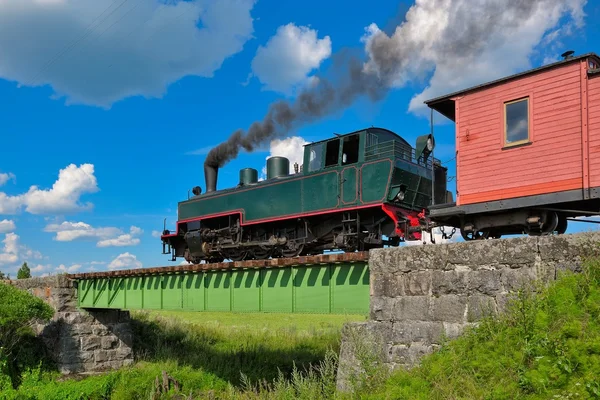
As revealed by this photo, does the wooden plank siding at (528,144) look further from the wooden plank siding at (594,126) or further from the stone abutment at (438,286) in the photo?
the stone abutment at (438,286)

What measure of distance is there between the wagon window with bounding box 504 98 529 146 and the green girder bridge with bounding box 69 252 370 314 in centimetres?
342

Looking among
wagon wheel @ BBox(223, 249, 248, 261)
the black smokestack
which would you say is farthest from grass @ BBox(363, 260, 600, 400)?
the black smokestack

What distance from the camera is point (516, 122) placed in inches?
370

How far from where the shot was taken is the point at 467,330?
7.39 m

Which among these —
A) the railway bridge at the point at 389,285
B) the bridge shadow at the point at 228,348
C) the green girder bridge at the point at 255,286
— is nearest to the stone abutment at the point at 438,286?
the railway bridge at the point at 389,285

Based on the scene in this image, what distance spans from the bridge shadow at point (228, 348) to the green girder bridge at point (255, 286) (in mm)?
4289

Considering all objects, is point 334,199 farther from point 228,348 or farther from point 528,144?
point 228,348

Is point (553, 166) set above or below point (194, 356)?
above

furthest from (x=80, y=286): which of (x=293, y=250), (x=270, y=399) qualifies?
(x=270, y=399)

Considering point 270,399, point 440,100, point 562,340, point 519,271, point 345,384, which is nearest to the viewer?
point 562,340

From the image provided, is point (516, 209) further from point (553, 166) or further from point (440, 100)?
point (440, 100)

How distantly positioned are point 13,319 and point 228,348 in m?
8.83

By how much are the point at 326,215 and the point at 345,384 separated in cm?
659

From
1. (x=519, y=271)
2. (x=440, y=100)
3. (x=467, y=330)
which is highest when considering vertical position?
(x=440, y=100)
